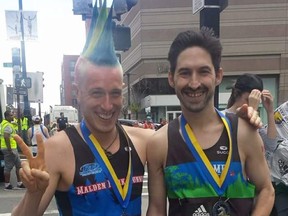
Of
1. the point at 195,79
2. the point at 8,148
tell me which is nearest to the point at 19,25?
the point at 8,148

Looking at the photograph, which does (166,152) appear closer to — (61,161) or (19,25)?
(61,161)

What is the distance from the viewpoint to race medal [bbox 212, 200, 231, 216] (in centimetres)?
202

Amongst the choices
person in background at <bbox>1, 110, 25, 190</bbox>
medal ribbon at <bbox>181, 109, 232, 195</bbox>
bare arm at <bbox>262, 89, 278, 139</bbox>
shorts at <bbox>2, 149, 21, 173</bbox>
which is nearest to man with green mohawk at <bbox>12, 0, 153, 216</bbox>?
medal ribbon at <bbox>181, 109, 232, 195</bbox>

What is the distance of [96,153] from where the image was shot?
6.89 feet

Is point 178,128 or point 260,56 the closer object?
point 178,128

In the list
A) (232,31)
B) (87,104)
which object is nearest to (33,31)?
(87,104)

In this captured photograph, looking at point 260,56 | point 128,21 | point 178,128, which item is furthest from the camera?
point 128,21

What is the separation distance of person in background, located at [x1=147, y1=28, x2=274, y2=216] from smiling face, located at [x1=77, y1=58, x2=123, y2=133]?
0.31 m

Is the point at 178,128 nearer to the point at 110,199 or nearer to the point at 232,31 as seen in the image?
the point at 110,199

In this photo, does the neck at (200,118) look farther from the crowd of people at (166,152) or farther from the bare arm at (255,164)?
the bare arm at (255,164)

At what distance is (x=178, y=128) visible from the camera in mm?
2230

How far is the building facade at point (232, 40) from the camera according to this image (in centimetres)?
3725

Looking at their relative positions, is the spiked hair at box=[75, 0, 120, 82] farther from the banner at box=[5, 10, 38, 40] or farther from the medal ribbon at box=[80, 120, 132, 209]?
the banner at box=[5, 10, 38, 40]

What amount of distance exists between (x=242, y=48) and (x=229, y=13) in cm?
383
